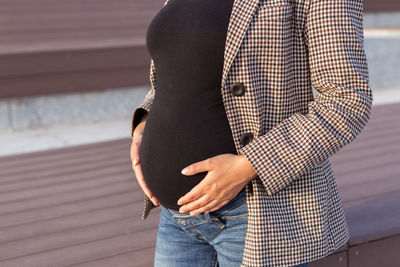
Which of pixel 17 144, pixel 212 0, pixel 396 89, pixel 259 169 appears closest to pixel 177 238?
pixel 259 169

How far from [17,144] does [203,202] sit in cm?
354

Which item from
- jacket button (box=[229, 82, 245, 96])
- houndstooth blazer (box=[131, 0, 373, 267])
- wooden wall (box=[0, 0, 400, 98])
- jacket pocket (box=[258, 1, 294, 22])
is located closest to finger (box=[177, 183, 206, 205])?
houndstooth blazer (box=[131, 0, 373, 267])

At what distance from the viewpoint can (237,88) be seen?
1.20 metres

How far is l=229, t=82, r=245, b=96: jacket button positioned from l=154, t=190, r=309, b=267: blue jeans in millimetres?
245

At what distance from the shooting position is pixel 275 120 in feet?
4.11

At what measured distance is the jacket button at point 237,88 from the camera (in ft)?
3.91

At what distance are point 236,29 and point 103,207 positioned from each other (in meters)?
1.62

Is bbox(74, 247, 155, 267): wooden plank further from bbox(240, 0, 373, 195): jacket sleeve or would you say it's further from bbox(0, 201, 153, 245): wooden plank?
bbox(240, 0, 373, 195): jacket sleeve

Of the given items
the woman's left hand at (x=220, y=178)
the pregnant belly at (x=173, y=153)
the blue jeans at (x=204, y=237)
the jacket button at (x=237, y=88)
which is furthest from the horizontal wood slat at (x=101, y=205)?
the jacket button at (x=237, y=88)

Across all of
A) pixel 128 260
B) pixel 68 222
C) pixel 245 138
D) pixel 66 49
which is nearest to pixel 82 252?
pixel 128 260

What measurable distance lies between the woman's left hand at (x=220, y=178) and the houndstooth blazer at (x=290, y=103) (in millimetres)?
28

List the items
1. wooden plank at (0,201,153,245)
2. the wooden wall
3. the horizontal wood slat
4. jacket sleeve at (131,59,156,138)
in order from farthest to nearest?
the wooden wall < wooden plank at (0,201,153,245) < the horizontal wood slat < jacket sleeve at (131,59,156,138)

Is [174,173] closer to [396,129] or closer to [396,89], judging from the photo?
[396,129]

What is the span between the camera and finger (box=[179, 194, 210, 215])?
1209 millimetres
